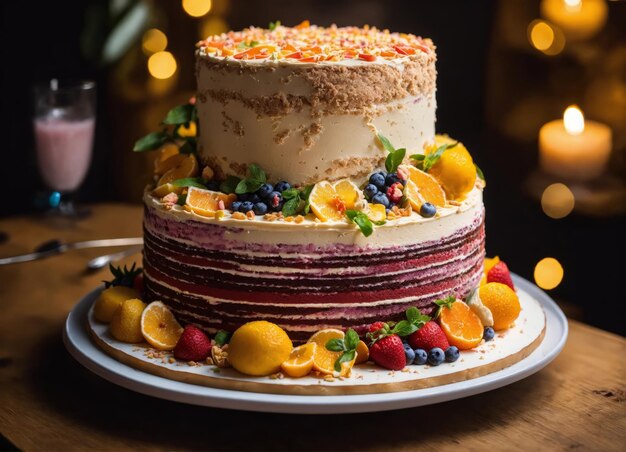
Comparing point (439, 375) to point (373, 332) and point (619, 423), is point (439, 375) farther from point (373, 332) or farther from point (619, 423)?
point (619, 423)

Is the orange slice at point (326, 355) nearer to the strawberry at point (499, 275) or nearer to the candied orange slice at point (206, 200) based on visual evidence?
the candied orange slice at point (206, 200)

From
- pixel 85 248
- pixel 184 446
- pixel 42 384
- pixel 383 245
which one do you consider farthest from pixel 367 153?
pixel 85 248

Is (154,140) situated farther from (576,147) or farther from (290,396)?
(576,147)

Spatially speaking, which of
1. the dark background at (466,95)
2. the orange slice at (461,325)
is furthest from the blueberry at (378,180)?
A: the dark background at (466,95)

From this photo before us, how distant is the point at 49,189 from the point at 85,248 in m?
0.59

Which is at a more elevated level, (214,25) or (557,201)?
(214,25)

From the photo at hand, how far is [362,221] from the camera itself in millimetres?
2391

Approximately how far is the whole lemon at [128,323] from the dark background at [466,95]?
6.84 ft

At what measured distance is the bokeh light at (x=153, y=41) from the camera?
463cm

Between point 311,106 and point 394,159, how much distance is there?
0.26 m

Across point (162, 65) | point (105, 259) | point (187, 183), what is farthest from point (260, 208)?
point (162, 65)

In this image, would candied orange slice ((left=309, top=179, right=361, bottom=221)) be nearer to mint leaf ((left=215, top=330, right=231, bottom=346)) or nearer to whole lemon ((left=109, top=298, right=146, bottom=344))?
mint leaf ((left=215, top=330, right=231, bottom=346))

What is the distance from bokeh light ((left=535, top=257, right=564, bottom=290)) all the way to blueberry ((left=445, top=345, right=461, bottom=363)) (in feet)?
6.57

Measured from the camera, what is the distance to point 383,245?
246 centimetres
